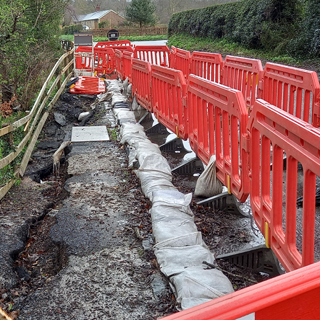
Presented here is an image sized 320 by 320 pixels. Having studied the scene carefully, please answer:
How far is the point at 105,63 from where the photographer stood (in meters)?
18.4

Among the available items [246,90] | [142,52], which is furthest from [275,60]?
[246,90]

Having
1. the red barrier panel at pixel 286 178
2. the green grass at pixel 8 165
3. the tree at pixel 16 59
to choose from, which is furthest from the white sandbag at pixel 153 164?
the tree at pixel 16 59

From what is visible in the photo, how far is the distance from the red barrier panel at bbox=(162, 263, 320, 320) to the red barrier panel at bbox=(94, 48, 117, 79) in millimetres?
16601

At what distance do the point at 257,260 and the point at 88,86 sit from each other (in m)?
11.5

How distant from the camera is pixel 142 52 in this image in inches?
613

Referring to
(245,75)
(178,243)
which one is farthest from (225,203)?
(245,75)

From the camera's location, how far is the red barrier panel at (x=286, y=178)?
238 centimetres

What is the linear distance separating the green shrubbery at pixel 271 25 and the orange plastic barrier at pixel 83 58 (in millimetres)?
8408

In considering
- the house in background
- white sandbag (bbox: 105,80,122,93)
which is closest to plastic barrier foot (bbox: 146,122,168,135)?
white sandbag (bbox: 105,80,122,93)

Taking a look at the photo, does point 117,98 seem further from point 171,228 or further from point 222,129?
point 171,228

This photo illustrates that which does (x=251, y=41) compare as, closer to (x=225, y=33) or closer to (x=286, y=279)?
(x=225, y=33)

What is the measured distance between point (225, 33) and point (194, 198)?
80.8ft

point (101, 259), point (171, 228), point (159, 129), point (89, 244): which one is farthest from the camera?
point (159, 129)

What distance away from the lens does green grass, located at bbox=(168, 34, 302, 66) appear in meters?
18.5
